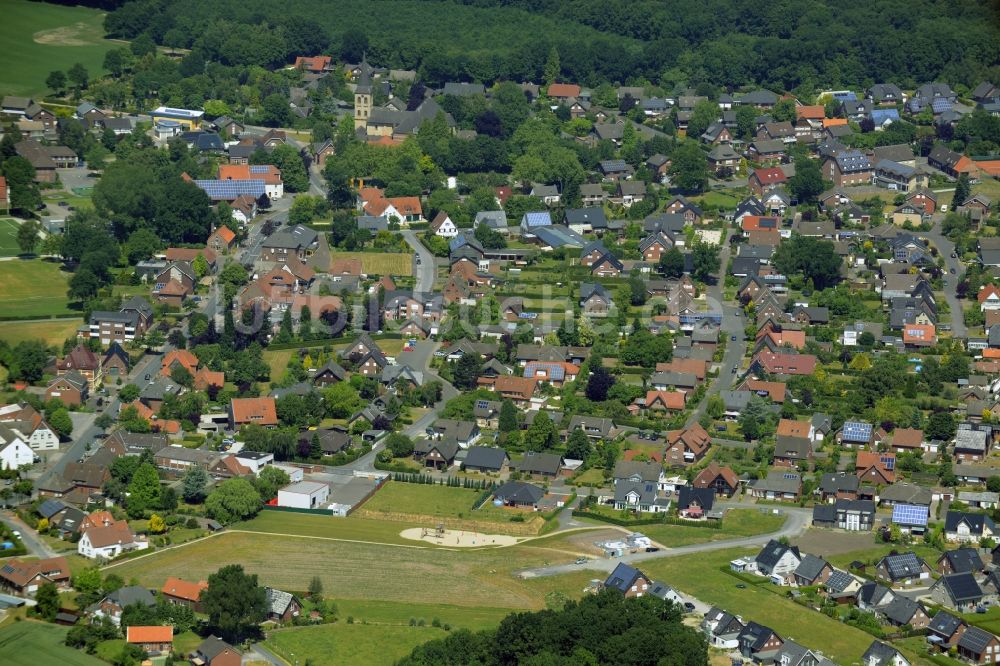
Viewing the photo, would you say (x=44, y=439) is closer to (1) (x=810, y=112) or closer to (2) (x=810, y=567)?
(2) (x=810, y=567)

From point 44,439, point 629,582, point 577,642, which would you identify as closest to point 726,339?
point 629,582

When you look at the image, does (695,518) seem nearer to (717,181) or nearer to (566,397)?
(566,397)

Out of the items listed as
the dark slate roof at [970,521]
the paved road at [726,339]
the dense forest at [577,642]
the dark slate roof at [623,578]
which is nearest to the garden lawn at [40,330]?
the paved road at [726,339]

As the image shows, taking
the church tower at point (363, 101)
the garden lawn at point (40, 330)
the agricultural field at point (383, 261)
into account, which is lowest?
the garden lawn at point (40, 330)

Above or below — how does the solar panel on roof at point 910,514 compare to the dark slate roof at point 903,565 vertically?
above

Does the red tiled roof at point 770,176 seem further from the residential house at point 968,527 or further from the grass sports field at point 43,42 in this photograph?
the grass sports field at point 43,42

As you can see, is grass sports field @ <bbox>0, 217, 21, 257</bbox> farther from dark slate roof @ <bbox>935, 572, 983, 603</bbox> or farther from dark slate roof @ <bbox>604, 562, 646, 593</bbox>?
dark slate roof @ <bbox>935, 572, 983, 603</bbox>
